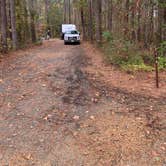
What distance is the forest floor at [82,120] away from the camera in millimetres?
4973

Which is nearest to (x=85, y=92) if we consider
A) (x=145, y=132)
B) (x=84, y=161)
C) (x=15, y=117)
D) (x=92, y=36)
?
(x=15, y=117)

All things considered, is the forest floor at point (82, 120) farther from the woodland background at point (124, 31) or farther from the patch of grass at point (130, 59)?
the woodland background at point (124, 31)

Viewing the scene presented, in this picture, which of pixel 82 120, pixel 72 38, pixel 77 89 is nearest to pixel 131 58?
pixel 77 89

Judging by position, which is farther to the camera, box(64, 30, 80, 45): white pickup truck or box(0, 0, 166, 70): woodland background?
box(64, 30, 80, 45): white pickup truck

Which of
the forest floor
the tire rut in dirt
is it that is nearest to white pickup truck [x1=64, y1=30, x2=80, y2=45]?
the tire rut in dirt

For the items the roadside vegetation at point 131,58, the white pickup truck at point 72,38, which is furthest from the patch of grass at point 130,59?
the white pickup truck at point 72,38

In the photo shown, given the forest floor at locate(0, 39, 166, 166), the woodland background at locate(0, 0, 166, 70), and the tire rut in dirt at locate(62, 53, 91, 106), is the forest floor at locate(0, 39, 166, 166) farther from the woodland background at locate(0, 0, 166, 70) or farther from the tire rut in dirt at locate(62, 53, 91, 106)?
the woodland background at locate(0, 0, 166, 70)

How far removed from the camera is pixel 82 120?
21.2 ft

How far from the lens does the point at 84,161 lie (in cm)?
482

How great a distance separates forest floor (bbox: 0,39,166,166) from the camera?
4973 millimetres

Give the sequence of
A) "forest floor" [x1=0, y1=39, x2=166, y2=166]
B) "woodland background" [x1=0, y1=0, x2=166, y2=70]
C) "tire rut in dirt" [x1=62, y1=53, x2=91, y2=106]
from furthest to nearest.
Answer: "woodland background" [x1=0, y1=0, x2=166, y2=70] → "tire rut in dirt" [x1=62, y1=53, x2=91, y2=106] → "forest floor" [x1=0, y1=39, x2=166, y2=166]

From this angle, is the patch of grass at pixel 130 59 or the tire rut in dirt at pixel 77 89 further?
the patch of grass at pixel 130 59

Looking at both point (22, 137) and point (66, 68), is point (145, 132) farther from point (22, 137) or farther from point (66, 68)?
point (66, 68)

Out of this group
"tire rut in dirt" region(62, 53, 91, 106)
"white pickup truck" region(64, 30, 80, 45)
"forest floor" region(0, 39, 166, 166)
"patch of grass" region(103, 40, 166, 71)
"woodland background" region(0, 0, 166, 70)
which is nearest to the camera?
"forest floor" region(0, 39, 166, 166)
